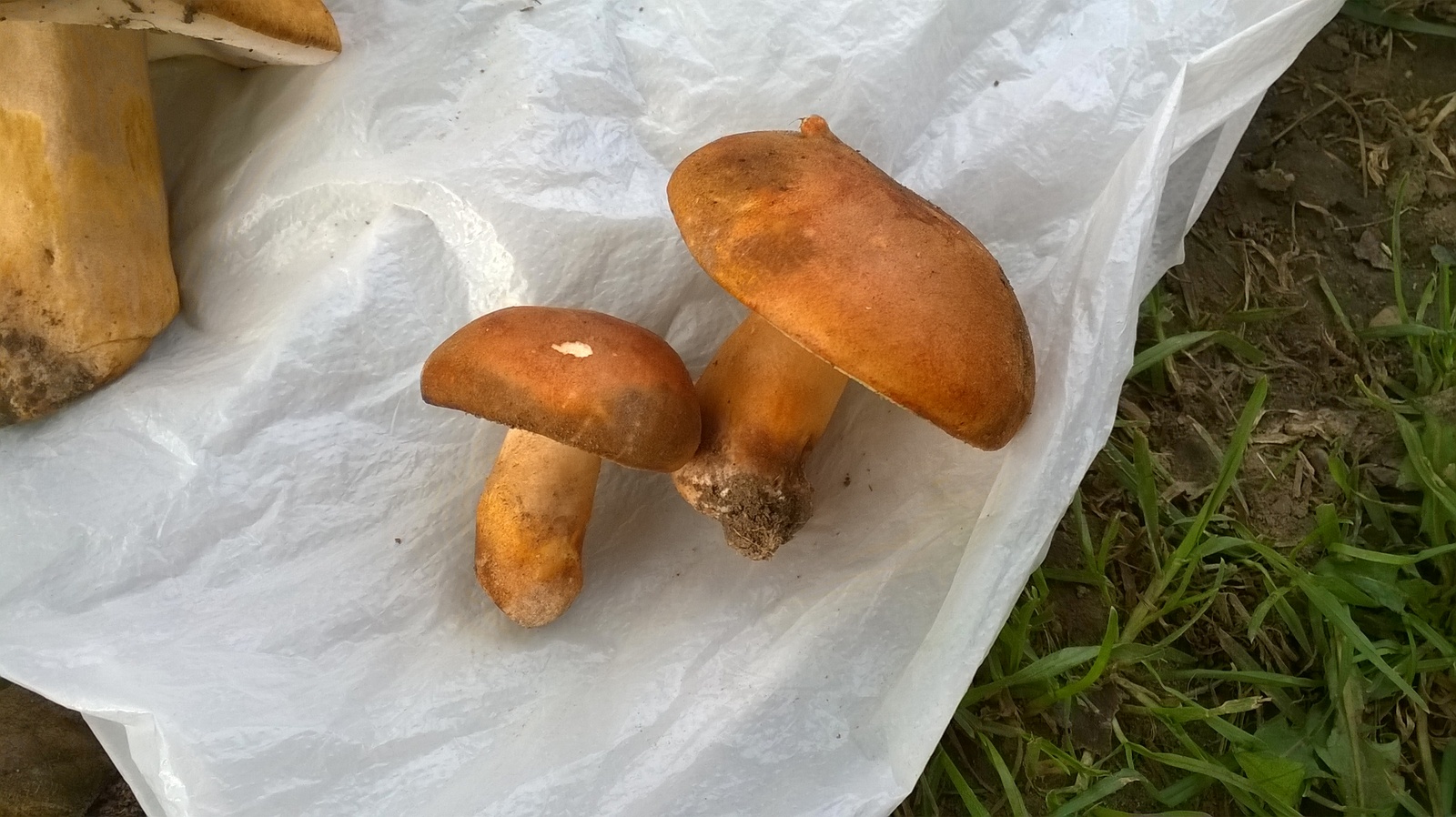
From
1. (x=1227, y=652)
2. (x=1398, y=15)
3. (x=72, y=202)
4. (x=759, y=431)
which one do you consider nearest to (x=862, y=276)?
(x=759, y=431)

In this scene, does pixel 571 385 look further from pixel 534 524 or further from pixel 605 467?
pixel 605 467

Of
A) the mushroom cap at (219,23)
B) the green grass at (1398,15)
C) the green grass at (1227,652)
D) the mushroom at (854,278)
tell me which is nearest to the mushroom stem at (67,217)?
the mushroom cap at (219,23)

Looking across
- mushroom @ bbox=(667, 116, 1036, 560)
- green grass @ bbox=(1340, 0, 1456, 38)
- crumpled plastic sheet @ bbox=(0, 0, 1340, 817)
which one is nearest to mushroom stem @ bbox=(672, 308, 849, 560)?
mushroom @ bbox=(667, 116, 1036, 560)

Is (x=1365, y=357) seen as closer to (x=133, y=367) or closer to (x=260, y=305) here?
(x=260, y=305)

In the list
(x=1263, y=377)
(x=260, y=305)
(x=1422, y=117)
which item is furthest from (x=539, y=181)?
(x=1422, y=117)

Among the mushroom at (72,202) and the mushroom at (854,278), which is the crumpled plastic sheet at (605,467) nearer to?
the mushroom at (72,202)

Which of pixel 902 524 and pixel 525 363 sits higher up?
pixel 525 363

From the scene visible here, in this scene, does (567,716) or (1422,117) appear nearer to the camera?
(567,716)
